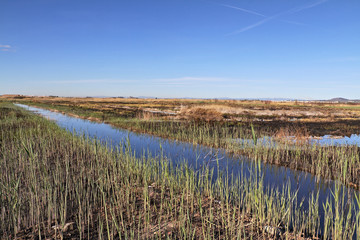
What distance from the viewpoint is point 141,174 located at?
773 cm

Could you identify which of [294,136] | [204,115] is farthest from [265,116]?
[294,136]

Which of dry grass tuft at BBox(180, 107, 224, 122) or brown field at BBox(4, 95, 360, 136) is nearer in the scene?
brown field at BBox(4, 95, 360, 136)

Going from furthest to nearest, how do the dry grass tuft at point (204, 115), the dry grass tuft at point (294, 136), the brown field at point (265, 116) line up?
the dry grass tuft at point (204, 115) < the brown field at point (265, 116) < the dry grass tuft at point (294, 136)

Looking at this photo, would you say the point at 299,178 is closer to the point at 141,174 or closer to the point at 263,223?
the point at 263,223

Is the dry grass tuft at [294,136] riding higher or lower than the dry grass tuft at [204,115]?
lower

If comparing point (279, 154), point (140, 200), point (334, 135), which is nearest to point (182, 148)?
point (279, 154)

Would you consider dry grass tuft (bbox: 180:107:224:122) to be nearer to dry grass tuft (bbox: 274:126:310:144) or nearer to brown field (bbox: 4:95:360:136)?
brown field (bbox: 4:95:360:136)

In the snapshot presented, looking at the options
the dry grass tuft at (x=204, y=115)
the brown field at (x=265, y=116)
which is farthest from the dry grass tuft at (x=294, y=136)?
the dry grass tuft at (x=204, y=115)

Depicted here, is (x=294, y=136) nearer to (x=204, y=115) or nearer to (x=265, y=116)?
(x=204, y=115)

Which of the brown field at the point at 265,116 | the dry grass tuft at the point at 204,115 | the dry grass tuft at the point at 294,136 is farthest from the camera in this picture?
the dry grass tuft at the point at 204,115

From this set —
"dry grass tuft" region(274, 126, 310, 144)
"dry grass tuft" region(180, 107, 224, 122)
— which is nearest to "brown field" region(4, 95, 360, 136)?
"dry grass tuft" region(180, 107, 224, 122)

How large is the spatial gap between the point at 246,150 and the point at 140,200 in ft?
26.1

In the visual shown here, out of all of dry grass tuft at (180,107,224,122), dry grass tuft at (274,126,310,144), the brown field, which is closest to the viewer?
dry grass tuft at (274,126,310,144)

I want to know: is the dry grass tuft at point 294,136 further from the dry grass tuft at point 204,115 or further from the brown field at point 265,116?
the dry grass tuft at point 204,115
